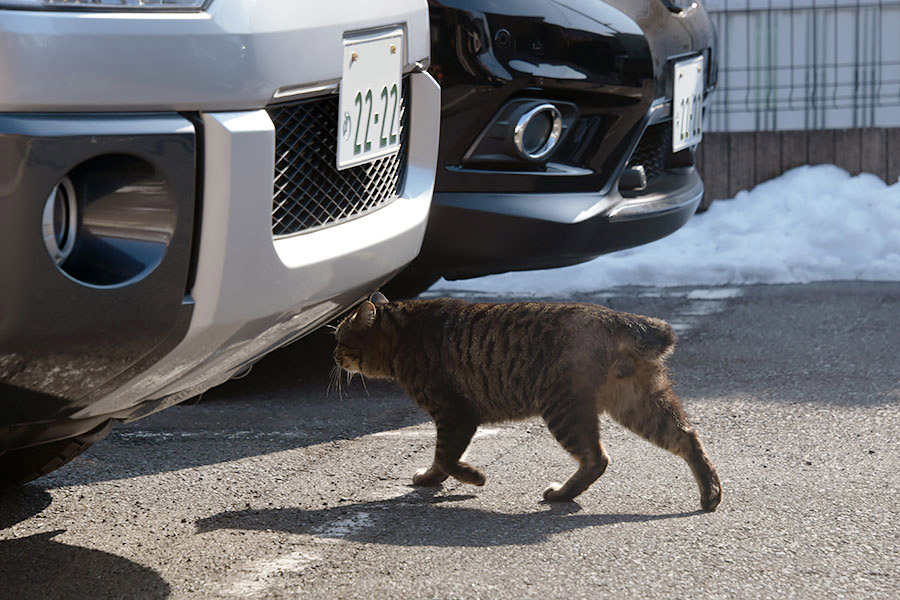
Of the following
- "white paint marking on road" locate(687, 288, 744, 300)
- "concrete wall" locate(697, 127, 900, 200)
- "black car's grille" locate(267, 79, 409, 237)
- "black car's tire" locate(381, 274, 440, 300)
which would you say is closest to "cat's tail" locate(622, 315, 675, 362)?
"black car's grille" locate(267, 79, 409, 237)

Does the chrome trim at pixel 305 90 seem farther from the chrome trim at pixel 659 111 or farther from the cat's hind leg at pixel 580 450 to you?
the chrome trim at pixel 659 111

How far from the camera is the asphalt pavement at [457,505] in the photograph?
8.19 ft

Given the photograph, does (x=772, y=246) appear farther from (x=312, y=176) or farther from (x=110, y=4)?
(x=110, y=4)

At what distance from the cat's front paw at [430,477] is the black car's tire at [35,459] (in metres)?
0.86

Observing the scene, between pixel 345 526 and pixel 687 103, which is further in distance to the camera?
pixel 687 103

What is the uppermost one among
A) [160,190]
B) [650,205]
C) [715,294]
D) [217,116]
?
[217,116]

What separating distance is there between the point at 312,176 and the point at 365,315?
1.03 metres

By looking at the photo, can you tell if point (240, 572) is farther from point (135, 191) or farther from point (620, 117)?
point (620, 117)

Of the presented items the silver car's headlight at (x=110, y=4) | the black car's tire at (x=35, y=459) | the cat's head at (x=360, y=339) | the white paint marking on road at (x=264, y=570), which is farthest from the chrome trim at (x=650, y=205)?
the silver car's headlight at (x=110, y=4)

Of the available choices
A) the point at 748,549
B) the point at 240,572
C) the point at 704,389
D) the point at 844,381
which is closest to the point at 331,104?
the point at 240,572

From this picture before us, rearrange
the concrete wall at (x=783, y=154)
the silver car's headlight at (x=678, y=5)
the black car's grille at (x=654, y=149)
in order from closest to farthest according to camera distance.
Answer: the silver car's headlight at (x=678, y=5) → the black car's grille at (x=654, y=149) → the concrete wall at (x=783, y=154)

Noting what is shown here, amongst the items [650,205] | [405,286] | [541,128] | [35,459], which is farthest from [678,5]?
[35,459]

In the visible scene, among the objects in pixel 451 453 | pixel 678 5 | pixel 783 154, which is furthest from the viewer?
pixel 783 154

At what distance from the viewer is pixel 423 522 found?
2.91 metres
